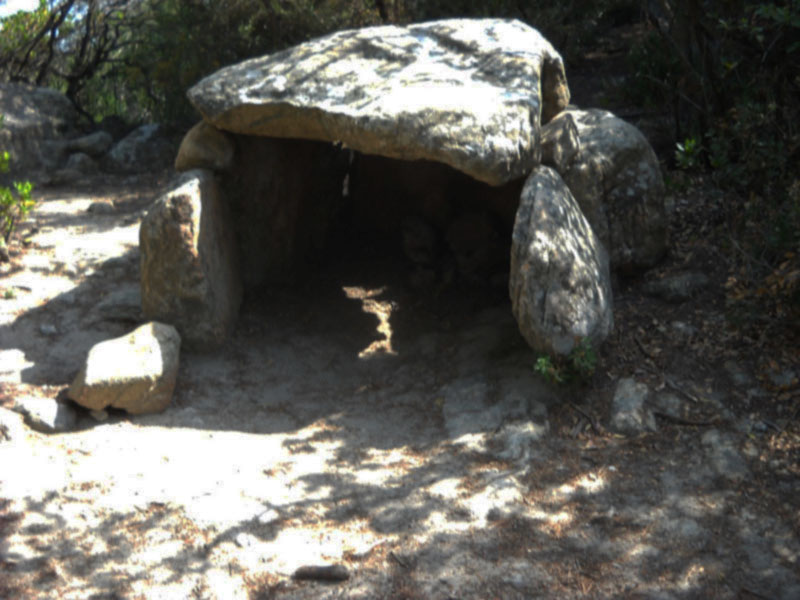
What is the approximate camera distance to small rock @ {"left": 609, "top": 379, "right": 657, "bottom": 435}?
4.84 m

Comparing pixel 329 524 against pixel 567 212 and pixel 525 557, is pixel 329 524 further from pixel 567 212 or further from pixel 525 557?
pixel 567 212

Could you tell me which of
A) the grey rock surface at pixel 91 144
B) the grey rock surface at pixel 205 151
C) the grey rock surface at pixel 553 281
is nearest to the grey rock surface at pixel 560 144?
the grey rock surface at pixel 553 281

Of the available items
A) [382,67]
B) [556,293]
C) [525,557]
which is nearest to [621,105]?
[382,67]

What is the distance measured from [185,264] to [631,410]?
9.32 ft

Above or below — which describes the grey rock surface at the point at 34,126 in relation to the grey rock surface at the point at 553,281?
above

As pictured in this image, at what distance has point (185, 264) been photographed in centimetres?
554

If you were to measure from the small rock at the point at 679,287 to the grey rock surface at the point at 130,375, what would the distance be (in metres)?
3.20

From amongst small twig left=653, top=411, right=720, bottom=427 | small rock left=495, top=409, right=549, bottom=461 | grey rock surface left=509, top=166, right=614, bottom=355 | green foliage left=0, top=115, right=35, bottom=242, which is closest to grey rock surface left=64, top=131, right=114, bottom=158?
green foliage left=0, top=115, right=35, bottom=242

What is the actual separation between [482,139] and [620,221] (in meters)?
1.49

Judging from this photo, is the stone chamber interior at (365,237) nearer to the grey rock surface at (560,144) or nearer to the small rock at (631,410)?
the grey rock surface at (560,144)

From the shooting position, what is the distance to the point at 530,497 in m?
4.37

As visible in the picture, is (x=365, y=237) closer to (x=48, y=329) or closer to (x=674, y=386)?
(x=48, y=329)

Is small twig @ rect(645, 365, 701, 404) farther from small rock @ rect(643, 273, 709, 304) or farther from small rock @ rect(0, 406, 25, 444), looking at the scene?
small rock @ rect(0, 406, 25, 444)

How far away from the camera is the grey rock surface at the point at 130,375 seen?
4965mm
